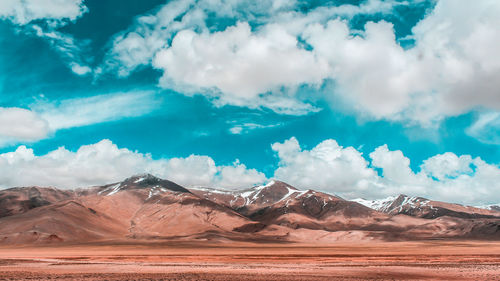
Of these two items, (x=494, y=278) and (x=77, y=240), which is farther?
(x=77, y=240)

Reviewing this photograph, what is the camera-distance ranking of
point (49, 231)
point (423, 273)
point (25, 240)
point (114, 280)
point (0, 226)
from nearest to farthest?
point (114, 280) < point (423, 273) < point (25, 240) < point (49, 231) < point (0, 226)

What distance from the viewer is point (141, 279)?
118 ft

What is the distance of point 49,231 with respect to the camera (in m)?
173

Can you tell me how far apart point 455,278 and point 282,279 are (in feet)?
55.1

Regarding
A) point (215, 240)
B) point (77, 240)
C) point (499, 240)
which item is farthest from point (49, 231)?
point (499, 240)

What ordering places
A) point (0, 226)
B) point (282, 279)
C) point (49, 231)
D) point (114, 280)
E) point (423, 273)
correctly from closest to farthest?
point (114, 280)
point (282, 279)
point (423, 273)
point (49, 231)
point (0, 226)

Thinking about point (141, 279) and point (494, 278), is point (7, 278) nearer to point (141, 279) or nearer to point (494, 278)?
point (141, 279)

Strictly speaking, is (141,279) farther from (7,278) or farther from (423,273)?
(423,273)

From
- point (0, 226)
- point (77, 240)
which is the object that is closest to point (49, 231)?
point (77, 240)

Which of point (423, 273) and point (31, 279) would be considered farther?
point (423, 273)

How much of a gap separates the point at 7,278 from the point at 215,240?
466 ft

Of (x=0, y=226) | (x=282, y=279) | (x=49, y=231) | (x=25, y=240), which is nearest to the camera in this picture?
(x=282, y=279)

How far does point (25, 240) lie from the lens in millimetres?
156375

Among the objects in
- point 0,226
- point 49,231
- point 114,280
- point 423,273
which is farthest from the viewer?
point 0,226
